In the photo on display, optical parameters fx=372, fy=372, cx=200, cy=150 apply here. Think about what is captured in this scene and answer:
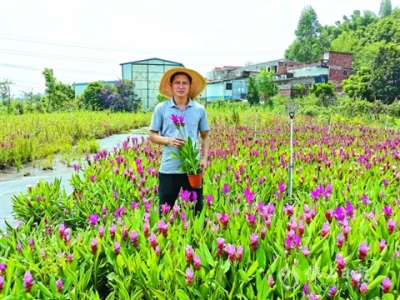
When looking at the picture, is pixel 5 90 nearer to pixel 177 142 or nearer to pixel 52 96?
pixel 52 96

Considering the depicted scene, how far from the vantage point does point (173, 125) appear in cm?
281

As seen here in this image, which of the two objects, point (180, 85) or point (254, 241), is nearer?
point (254, 241)

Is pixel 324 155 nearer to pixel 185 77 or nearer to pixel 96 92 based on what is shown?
pixel 185 77

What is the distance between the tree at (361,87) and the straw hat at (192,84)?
31011 mm

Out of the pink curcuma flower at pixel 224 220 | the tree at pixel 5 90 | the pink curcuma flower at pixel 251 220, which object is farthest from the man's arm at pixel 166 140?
the tree at pixel 5 90

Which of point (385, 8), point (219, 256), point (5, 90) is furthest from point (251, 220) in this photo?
point (385, 8)

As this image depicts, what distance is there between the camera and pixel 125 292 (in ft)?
5.61

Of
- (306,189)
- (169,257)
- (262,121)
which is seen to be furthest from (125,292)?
(262,121)

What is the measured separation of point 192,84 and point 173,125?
0.41 meters

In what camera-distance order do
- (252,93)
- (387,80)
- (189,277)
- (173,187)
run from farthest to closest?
(387,80)
(252,93)
(173,187)
(189,277)

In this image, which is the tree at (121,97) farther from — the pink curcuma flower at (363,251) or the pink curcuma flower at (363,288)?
the pink curcuma flower at (363,288)

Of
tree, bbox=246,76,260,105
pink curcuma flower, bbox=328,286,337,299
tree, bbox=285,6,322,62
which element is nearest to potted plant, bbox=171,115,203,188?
pink curcuma flower, bbox=328,286,337,299

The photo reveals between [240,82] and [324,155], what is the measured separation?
4298 centimetres

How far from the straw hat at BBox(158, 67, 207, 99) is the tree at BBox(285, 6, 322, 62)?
71.0 m
